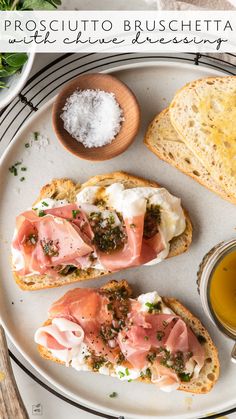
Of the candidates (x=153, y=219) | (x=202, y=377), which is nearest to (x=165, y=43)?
(x=153, y=219)

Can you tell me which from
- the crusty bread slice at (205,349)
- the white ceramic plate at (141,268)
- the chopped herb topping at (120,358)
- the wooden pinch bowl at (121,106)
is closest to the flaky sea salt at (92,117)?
the wooden pinch bowl at (121,106)

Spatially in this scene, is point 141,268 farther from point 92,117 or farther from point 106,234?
point 92,117

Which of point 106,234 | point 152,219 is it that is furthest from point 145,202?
point 106,234

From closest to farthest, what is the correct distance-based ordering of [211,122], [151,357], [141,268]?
[211,122]
[151,357]
[141,268]

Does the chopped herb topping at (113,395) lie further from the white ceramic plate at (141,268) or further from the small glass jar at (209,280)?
the small glass jar at (209,280)

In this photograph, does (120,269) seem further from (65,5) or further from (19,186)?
(65,5)

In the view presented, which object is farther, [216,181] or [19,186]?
[19,186]
